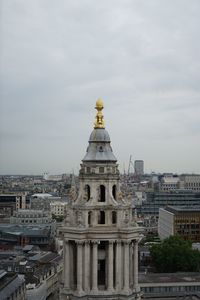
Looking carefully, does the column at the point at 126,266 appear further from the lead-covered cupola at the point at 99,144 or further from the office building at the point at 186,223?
the office building at the point at 186,223

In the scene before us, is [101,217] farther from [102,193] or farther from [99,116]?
[99,116]

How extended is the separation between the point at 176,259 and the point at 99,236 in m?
46.9

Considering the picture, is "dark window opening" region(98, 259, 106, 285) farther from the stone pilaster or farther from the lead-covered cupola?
the lead-covered cupola

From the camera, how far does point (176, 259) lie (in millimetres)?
71312

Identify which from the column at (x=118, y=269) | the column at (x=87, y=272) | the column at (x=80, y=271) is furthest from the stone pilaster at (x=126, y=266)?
the column at (x=80, y=271)

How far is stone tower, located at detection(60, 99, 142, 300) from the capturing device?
2591cm

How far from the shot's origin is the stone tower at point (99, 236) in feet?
85.0

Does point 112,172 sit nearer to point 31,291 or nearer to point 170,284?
point 170,284

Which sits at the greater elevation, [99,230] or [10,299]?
[99,230]

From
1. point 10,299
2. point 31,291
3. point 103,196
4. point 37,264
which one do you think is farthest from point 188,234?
point 103,196

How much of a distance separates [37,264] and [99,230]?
4177cm

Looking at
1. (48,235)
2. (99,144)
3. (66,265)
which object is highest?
(99,144)

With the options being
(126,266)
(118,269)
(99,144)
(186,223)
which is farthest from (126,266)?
(186,223)

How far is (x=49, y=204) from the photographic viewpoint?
186500 millimetres
